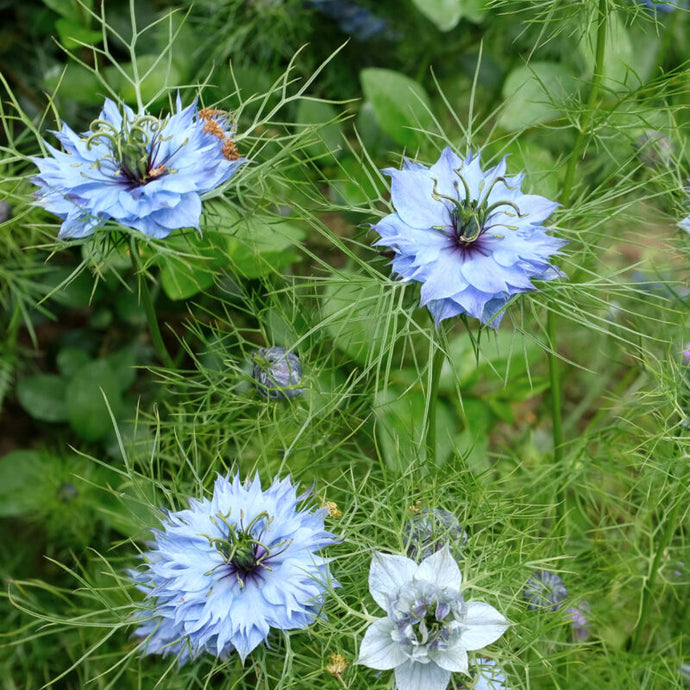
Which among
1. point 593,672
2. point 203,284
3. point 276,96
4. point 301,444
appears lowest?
point 593,672

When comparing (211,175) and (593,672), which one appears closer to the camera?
(211,175)

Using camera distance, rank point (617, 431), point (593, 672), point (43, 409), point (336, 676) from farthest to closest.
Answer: point (43, 409) < point (617, 431) < point (593, 672) < point (336, 676)

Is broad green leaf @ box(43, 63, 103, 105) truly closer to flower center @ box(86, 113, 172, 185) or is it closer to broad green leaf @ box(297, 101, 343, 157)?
broad green leaf @ box(297, 101, 343, 157)

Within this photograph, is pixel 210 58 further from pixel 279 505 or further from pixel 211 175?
pixel 279 505

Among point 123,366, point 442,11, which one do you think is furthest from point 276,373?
point 442,11

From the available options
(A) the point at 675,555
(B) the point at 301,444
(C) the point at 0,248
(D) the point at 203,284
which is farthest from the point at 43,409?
(A) the point at 675,555

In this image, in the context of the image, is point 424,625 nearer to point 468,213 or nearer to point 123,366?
point 468,213

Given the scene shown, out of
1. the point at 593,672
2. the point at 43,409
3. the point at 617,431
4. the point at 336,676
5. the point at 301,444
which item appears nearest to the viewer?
the point at 336,676
